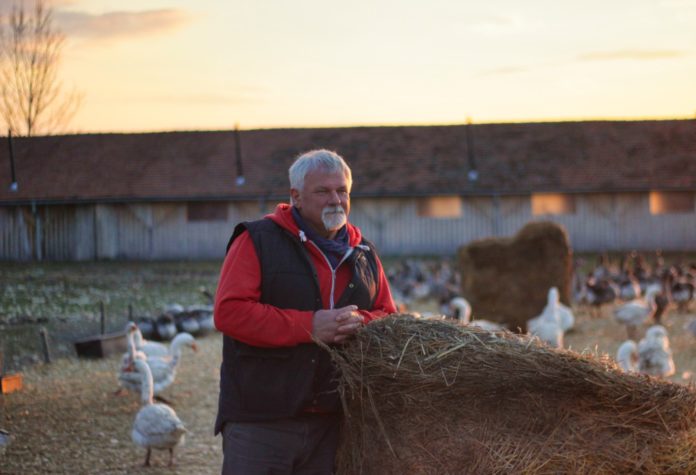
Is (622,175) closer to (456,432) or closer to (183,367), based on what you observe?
(183,367)

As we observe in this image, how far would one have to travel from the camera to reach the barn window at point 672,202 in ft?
120

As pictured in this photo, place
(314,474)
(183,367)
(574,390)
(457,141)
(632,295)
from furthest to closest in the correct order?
(457,141), (632,295), (183,367), (314,474), (574,390)

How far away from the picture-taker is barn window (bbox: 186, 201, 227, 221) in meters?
37.6

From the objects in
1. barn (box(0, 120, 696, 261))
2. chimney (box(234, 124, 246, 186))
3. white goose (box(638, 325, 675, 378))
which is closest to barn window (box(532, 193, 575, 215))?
barn (box(0, 120, 696, 261))

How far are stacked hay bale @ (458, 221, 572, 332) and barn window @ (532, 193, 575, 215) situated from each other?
18259mm

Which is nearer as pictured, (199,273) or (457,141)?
(199,273)

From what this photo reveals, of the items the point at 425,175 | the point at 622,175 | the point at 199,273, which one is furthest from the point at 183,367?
the point at 622,175

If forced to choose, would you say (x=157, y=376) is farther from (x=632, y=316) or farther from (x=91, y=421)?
(x=632, y=316)

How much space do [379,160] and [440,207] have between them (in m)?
3.48

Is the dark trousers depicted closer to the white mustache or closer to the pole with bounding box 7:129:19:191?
the white mustache

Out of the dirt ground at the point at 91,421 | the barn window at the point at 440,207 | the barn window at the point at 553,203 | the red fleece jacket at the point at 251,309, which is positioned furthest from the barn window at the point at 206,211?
the red fleece jacket at the point at 251,309

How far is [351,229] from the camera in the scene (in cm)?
493

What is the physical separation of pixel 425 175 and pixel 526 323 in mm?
19488

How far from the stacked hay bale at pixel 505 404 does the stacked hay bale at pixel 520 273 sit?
46.3 feet
